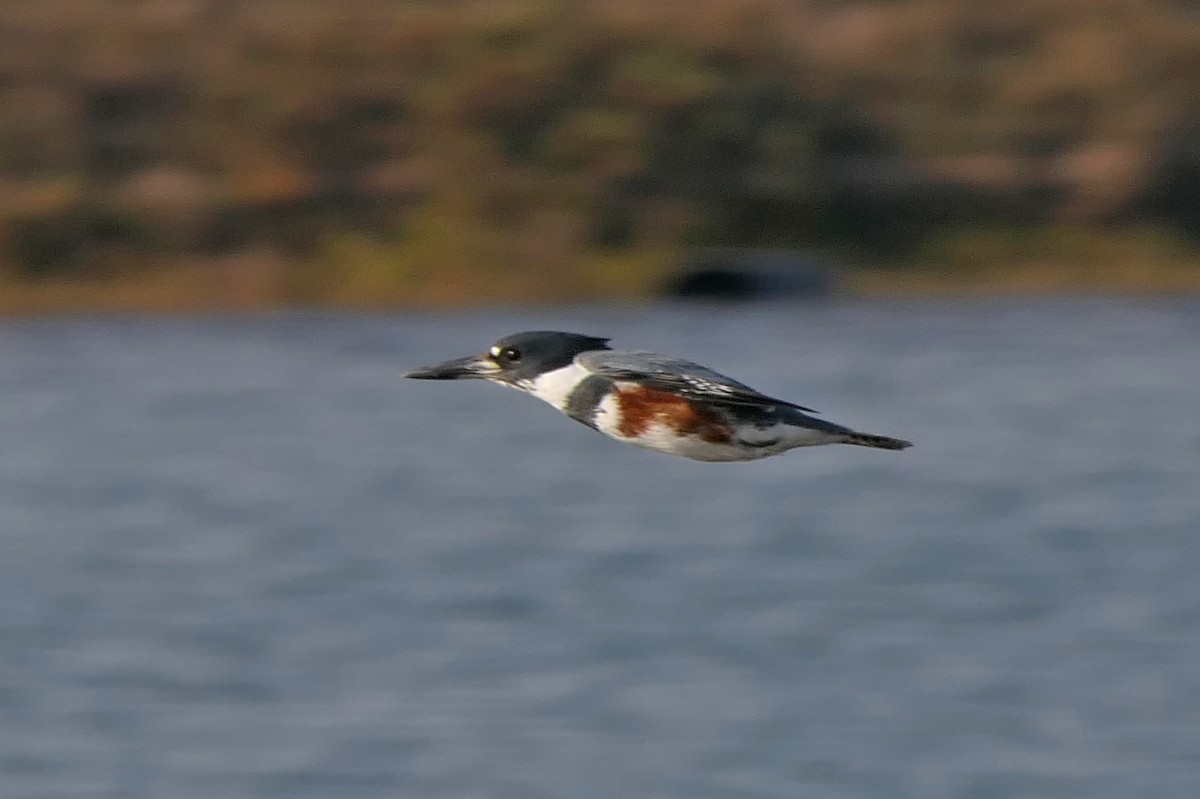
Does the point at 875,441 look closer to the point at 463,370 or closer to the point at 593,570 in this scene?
the point at 463,370

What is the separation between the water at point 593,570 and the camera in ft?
57.3

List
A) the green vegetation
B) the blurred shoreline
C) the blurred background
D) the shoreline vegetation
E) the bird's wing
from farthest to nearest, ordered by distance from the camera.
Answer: the green vegetation → the shoreline vegetation → the blurred shoreline → the blurred background → the bird's wing

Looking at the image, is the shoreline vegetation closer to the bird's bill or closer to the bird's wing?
the bird's bill

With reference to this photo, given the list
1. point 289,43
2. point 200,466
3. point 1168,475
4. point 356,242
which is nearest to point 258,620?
point 200,466

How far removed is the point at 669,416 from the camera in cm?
852

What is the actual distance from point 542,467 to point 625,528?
149 inches

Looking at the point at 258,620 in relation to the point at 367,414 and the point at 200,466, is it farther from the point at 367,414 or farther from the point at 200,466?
the point at 367,414

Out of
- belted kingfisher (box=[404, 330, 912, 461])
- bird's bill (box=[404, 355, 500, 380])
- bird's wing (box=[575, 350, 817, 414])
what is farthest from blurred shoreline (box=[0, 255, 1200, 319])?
bird's wing (box=[575, 350, 817, 414])

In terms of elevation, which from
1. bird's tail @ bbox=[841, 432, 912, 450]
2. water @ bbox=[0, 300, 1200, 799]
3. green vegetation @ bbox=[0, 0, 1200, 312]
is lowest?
water @ bbox=[0, 300, 1200, 799]

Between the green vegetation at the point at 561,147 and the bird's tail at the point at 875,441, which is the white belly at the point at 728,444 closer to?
the bird's tail at the point at 875,441

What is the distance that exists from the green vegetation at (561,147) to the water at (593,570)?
2736 mm

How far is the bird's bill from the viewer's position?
355 inches

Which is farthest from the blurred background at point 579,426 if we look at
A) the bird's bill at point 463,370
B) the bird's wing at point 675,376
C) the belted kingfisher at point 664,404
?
the bird's wing at point 675,376

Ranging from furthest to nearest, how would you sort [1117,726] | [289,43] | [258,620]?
[289,43], [258,620], [1117,726]
